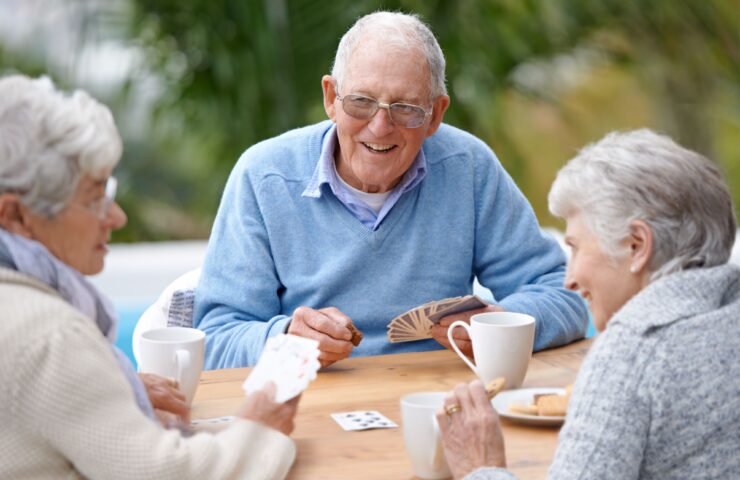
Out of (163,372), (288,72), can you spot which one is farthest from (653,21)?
(163,372)

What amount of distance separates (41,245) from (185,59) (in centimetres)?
515

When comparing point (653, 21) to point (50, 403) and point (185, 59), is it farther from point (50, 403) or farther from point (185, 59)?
point (50, 403)

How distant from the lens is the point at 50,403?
1406mm

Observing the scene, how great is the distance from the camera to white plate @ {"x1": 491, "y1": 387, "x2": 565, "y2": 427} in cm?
188

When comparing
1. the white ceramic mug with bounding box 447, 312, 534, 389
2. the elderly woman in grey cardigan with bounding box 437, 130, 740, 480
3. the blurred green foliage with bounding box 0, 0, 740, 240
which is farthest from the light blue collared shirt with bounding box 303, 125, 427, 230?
the blurred green foliage with bounding box 0, 0, 740, 240

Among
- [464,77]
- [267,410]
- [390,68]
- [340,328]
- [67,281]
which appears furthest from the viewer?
[464,77]

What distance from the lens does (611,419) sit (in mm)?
1479

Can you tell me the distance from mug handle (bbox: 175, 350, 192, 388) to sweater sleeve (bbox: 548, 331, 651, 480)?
2.33 feet

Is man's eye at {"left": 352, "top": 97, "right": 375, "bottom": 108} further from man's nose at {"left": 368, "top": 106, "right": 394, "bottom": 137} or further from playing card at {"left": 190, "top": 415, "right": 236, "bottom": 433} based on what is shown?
playing card at {"left": 190, "top": 415, "right": 236, "bottom": 433}

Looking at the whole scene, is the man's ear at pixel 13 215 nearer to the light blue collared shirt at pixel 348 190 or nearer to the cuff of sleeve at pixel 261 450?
the cuff of sleeve at pixel 261 450

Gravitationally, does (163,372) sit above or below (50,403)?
below

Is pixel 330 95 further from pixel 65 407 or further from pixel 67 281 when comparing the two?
pixel 65 407

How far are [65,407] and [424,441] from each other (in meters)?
0.53

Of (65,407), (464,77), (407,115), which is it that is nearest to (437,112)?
(407,115)
